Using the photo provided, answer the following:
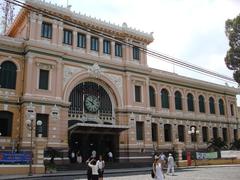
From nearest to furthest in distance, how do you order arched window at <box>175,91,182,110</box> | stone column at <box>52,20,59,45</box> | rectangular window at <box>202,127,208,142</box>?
stone column at <box>52,20,59,45</box> → arched window at <box>175,91,182,110</box> → rectangular window at <box>202,127,208,142</box>

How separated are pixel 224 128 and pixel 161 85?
14.6 m

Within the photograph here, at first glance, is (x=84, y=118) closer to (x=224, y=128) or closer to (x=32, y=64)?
(x=32, y=64)

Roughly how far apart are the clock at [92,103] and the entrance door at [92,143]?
270 centimetres

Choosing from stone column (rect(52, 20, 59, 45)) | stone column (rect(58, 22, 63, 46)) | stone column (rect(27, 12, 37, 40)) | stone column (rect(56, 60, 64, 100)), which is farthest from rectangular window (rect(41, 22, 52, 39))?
stone column (rect(56, 60, 64, 100))

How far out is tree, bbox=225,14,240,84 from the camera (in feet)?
82.4

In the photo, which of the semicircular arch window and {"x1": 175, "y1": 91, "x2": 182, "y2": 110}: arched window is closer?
the semicircular arch window

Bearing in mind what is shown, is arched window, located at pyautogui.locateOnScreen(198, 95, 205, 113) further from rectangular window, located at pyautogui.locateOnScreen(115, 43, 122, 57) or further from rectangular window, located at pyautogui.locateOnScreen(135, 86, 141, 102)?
rectangular window, located at pyautogui.locateOnScreen(115, 43, 122, 57)

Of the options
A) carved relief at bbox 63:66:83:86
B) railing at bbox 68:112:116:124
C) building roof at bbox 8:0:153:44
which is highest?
building roof at bbox 8:0:153:44

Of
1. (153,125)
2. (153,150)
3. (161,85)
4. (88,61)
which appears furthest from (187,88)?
(88,61)

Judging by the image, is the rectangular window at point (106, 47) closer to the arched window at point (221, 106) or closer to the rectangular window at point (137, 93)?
the rectangular window at point (137, 93)

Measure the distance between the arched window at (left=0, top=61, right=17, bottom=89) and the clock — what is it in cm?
759

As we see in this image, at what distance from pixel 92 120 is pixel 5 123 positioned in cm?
877

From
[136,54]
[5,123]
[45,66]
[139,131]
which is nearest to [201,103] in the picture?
[136,54]

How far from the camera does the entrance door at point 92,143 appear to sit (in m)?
31.0
